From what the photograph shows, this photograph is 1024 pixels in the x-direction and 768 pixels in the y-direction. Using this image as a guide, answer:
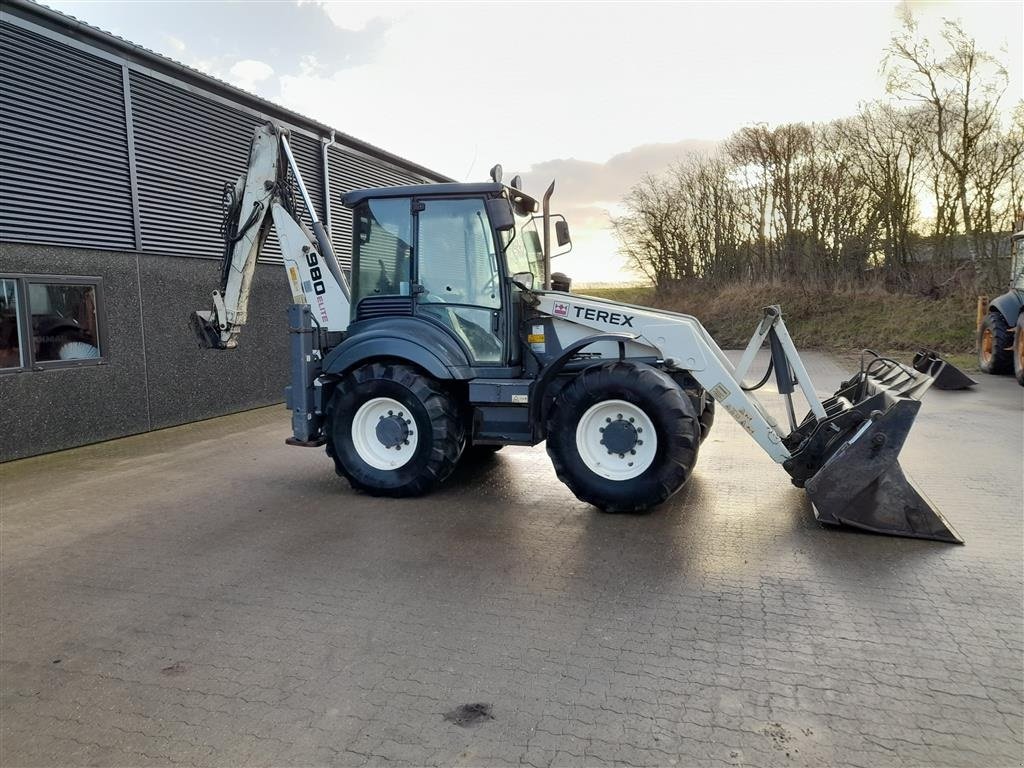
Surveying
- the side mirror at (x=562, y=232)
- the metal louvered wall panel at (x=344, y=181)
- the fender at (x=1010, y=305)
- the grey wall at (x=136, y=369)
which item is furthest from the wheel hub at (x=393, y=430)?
the fender at (x=1010, y=305)

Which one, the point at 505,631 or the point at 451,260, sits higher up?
the point at 451,260

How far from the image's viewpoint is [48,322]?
8242 millimetres

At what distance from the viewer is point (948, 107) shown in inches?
784

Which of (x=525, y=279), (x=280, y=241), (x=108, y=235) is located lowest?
(x=525, y=279)

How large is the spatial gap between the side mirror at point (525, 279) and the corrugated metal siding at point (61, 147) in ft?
18.9

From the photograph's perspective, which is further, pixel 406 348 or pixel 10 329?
pixel 10 329

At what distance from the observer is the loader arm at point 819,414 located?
484 centimetres

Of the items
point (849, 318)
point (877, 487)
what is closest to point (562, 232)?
point (877, 487)

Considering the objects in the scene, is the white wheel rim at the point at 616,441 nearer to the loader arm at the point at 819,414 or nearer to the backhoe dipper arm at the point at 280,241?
the loader arm at the point at 819,414

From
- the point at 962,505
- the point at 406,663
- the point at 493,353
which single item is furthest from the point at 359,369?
the point at 962,505

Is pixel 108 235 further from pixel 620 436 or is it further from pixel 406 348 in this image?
pixel 620 436

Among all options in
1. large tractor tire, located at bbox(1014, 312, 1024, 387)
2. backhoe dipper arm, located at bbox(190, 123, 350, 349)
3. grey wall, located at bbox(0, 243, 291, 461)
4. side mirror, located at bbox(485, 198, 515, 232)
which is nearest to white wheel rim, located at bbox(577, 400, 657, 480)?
side mirror, located at bbox(485, 198, 515, 232)

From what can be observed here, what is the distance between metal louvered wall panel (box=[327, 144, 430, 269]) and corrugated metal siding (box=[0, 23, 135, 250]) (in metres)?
4.19

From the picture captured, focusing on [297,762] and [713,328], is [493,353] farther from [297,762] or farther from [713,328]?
[713,328]
